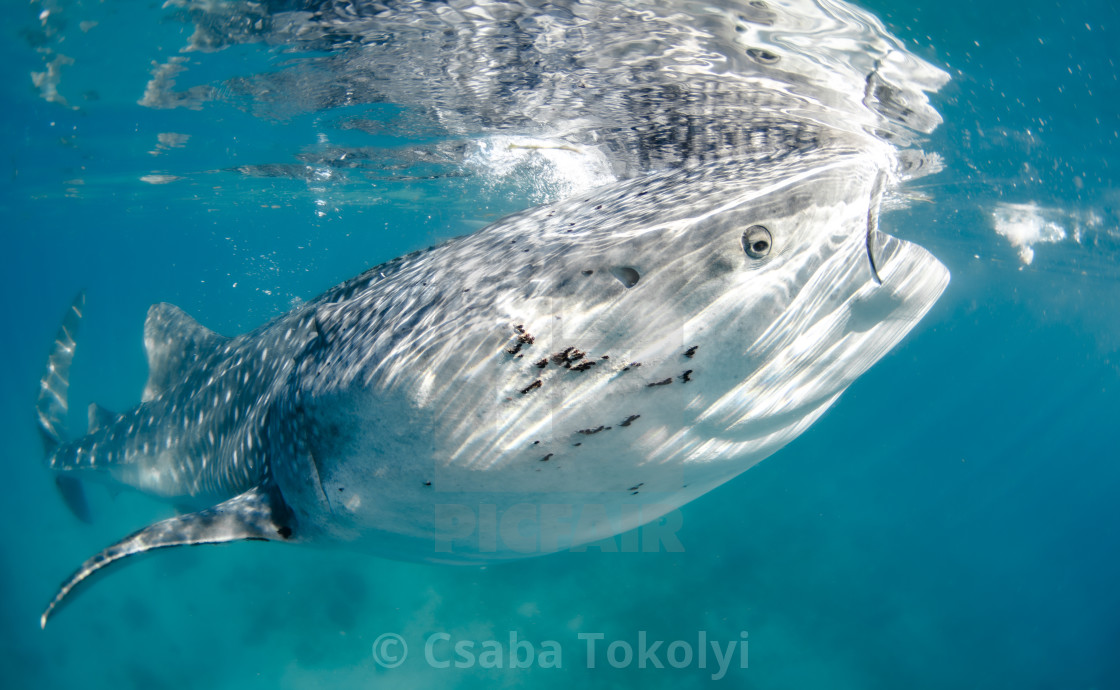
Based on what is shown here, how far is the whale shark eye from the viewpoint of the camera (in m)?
1.58

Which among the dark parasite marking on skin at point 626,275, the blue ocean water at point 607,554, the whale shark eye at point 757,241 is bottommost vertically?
the blue ocean water at point 607,554

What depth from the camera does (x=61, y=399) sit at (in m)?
8.21

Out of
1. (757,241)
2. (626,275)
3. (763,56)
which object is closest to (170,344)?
(626,275)

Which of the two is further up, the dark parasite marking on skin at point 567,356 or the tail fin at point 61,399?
the dark parasite marking on skin at point 567,356

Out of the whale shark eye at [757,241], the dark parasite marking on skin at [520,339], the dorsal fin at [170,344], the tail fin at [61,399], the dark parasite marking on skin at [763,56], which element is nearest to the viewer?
the whale shark eye at [757,241]

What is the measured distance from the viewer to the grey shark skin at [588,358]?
162cm

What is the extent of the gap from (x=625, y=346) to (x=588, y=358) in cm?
13

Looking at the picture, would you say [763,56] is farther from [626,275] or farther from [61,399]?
[61,399]

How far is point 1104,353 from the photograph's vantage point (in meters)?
48.9

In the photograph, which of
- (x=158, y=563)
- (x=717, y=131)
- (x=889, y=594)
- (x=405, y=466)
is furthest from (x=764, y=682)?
(x=158, y=563)

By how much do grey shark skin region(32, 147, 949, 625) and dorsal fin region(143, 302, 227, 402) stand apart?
2.50 metres

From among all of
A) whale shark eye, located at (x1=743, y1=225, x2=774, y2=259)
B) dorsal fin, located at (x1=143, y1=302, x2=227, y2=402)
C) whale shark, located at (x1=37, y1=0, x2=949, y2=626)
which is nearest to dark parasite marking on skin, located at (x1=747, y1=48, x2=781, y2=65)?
whale shark, located at (x1=37, y1=0, x2=949, y2=626)

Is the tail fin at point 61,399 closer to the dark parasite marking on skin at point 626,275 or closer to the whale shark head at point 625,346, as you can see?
the whale shark head at point 625,346

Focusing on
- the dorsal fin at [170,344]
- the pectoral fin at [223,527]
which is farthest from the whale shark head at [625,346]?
the dorsal fin at [170,344]
